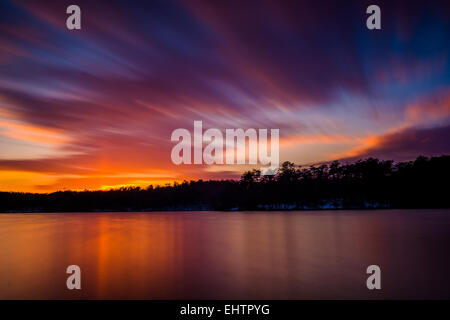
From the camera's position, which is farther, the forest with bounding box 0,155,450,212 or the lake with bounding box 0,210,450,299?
the forest with bounding box 0,155,450,212

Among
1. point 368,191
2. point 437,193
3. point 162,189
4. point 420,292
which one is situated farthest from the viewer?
point 162,189

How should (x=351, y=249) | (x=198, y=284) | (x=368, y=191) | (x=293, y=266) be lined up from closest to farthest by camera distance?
(x=198, y=284) < (x=293, y=266) < (x=351, y=249) < (x=368, y=191)

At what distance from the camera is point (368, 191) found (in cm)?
10800

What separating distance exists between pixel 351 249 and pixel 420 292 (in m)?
10.2

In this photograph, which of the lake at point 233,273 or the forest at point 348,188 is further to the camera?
the forest at point 348,188

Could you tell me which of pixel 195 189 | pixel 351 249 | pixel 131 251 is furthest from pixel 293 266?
pixel 195 189

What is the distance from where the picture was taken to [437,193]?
3846 inches

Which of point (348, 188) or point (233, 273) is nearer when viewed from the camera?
point (233, 273)
